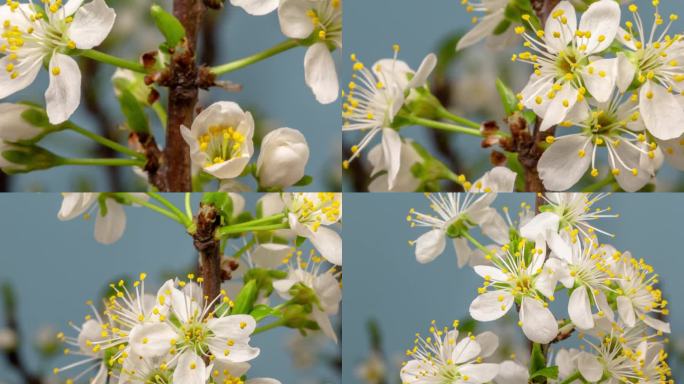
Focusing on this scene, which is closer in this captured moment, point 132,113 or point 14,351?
point 132,113

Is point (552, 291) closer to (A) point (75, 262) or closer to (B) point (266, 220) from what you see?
(B) point (266, 220)

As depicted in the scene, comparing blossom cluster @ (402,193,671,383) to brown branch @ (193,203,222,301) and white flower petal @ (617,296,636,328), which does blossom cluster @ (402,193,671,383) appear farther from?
brown branch @ (193,203,222,301)

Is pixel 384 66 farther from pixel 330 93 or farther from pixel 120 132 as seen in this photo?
pixel 120 132

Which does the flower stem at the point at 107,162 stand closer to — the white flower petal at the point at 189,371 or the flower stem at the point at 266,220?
the flower stem at the point at 266,220

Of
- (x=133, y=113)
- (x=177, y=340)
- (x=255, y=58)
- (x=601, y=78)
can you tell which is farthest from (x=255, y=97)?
(x=601, y=78)

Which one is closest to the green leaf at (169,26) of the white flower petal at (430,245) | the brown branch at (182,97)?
the brown branch at (182,97)

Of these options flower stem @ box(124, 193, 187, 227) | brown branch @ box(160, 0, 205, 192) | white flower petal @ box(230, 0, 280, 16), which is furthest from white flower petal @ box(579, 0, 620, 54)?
flower stem @ box(124, 193, 187, 227)
